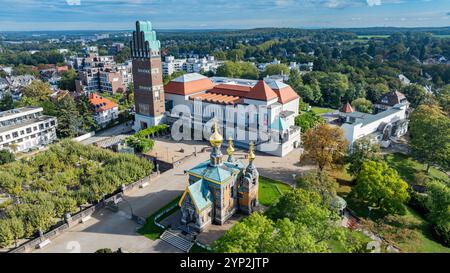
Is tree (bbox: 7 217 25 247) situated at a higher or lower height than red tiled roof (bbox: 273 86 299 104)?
lower

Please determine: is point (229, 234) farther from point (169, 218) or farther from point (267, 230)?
point (169, 218)

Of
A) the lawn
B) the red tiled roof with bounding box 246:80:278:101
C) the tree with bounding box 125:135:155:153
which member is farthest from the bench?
the red tiled roof with bounding box 246:80:278:101

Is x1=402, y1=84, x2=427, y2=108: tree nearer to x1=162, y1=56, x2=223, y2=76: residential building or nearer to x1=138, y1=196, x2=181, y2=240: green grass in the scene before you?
x1=138, y1=196, x2=181, y2=240: green grass

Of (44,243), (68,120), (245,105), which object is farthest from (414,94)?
(44,243)

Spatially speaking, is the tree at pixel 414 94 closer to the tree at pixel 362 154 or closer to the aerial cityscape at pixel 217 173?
the aerial cityscape at pixel 217 173

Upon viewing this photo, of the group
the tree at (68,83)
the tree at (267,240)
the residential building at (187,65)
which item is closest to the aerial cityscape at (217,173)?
the tree at (267,240)

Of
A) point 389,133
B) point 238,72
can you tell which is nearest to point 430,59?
point 238,72

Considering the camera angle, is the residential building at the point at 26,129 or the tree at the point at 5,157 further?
the residential building at the point at 26,129
